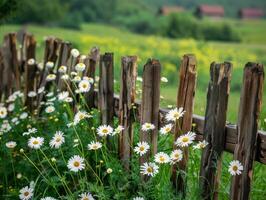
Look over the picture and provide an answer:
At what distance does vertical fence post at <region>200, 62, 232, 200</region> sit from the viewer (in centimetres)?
288

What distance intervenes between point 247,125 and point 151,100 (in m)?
0.79

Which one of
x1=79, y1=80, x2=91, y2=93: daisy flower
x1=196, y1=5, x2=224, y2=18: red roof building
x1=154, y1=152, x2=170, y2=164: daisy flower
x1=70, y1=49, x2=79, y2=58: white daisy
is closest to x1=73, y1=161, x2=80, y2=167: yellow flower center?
x1=154, y1=152, x2=170, y2=164: daisy flower

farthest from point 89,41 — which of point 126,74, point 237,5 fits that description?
point 237,5

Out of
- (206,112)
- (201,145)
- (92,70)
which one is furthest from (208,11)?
(201,145)

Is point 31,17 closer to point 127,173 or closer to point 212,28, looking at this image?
point 212,28

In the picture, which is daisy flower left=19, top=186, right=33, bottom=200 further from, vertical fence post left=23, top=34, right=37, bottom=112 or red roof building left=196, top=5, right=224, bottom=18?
red roof building left=196, top=5, right=224, bottom=18

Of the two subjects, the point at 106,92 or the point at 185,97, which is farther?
the point at 106,92

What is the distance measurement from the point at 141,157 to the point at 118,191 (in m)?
0.28

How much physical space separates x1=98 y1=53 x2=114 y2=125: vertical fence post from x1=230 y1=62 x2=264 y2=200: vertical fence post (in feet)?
4.26

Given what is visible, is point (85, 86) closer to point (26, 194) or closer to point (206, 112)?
point (26, 194)

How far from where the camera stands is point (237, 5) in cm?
9550

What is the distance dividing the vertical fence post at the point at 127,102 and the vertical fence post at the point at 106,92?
0.23 meters

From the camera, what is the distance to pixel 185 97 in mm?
3164

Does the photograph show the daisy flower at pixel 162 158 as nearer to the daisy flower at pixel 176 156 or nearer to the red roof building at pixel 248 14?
the daisy flower at pixel 176 156
